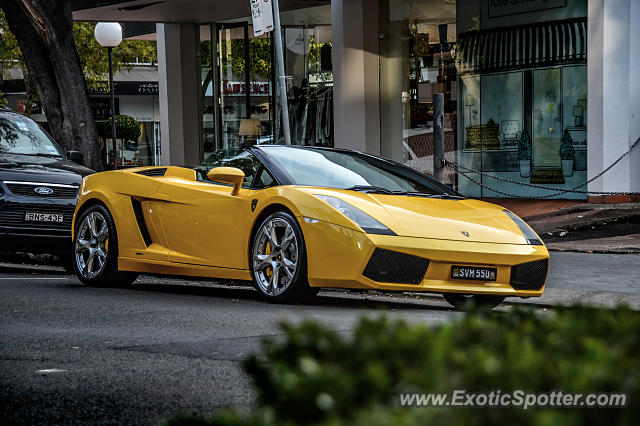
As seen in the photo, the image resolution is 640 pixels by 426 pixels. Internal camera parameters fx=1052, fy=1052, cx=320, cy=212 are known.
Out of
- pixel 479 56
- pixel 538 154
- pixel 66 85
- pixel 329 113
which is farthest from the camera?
pixel 329 113

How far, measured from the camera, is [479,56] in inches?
820

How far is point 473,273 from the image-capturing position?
291 inches

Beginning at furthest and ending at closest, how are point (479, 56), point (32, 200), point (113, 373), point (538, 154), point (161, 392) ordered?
1. point (479, 56)
2. point (538, 154)
3. point (32, 200)
4. point (113, 373)
5. point (161, 392)

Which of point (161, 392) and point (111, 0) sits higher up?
Result: point (111, 0)

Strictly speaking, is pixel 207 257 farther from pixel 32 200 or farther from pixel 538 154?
pixel 538 154

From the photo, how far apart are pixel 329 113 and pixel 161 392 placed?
20012 millimetres

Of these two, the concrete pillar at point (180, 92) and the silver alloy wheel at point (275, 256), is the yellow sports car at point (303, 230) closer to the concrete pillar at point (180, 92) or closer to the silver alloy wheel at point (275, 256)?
the silver alloy wheel at point (275, 256)

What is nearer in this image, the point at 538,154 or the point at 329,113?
the point at 538,154

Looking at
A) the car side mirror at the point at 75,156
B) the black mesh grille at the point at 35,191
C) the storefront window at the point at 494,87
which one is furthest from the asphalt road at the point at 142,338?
the storefront window at the point at 494,87

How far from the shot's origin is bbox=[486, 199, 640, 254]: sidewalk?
12.4 m

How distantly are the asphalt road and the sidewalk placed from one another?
194cm

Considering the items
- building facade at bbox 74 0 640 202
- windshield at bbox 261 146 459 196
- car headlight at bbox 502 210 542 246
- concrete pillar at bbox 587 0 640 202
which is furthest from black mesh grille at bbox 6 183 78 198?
concrete pillar at bbox 587 0 640 202

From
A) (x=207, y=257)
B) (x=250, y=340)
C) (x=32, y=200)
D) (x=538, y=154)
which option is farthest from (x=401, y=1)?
(x=250, y=340)

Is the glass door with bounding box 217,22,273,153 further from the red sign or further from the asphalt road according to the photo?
the asphalt road
